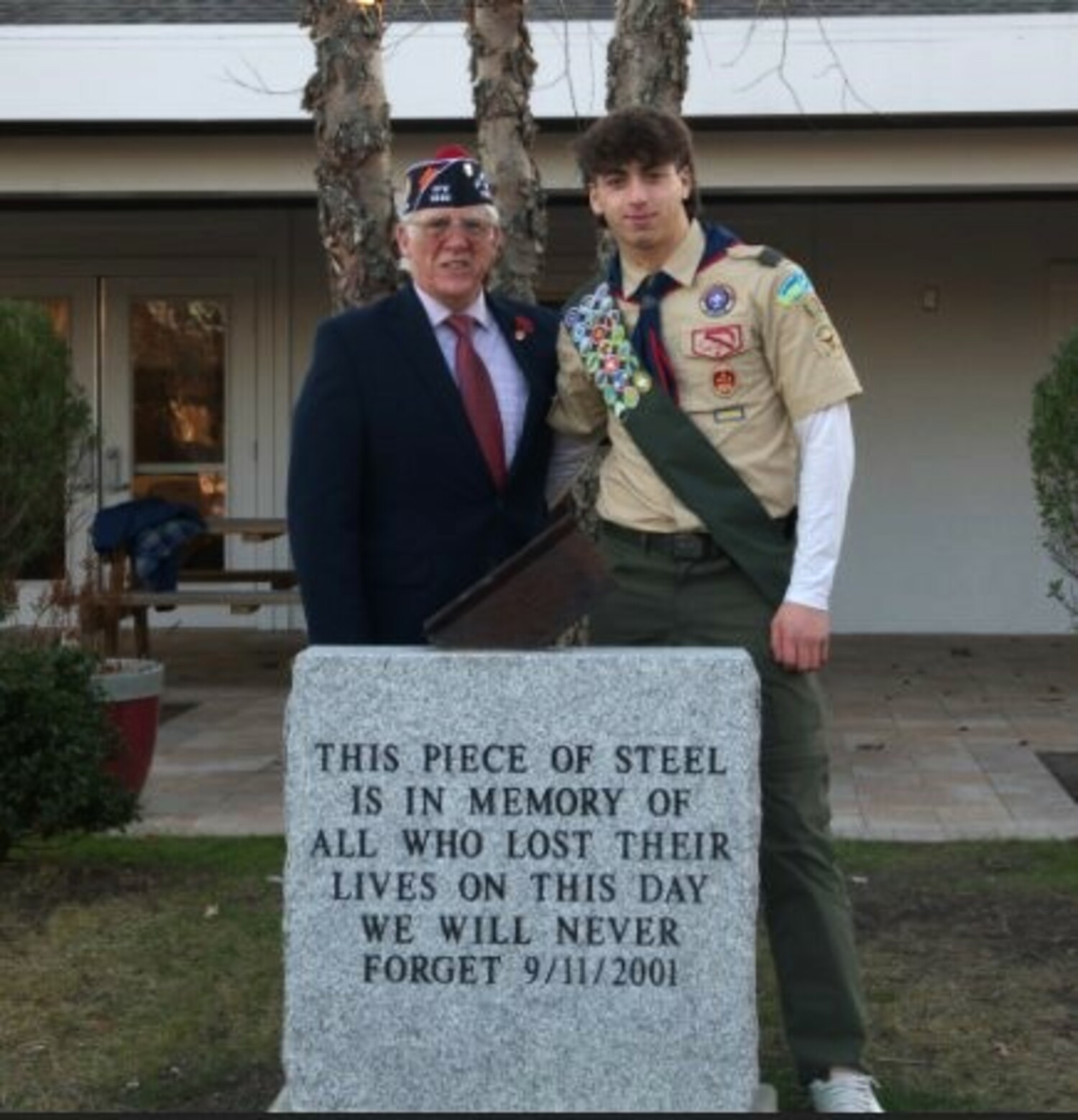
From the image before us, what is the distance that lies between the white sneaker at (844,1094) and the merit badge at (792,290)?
167 cm

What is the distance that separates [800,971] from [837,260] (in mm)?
10343

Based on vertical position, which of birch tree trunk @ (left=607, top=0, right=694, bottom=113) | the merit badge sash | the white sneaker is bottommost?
the white sneaker

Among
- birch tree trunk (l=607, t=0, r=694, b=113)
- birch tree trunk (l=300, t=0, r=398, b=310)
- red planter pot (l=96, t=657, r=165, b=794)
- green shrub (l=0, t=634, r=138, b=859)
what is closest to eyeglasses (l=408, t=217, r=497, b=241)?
birch tree trunk (l=300, t=0, r=398, b=310)

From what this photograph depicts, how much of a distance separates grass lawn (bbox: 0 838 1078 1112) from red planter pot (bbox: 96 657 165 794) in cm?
29

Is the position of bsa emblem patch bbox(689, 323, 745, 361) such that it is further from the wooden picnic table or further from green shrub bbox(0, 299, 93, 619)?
the wooden picnic table

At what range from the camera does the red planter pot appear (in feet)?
24.1

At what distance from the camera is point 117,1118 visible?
15.3 feet

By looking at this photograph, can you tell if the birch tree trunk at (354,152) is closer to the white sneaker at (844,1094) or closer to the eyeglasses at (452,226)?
the eyeglasses at (452,226)

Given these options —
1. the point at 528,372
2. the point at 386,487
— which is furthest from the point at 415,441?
the point at 528,372

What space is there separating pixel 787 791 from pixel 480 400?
42.2 inches

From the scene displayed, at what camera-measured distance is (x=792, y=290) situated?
4.14 m

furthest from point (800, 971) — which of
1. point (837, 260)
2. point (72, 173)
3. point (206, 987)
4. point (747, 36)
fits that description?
point (837, 260)

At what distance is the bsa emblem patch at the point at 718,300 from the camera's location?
4.18m

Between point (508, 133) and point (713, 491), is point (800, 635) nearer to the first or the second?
point (713, 491)
